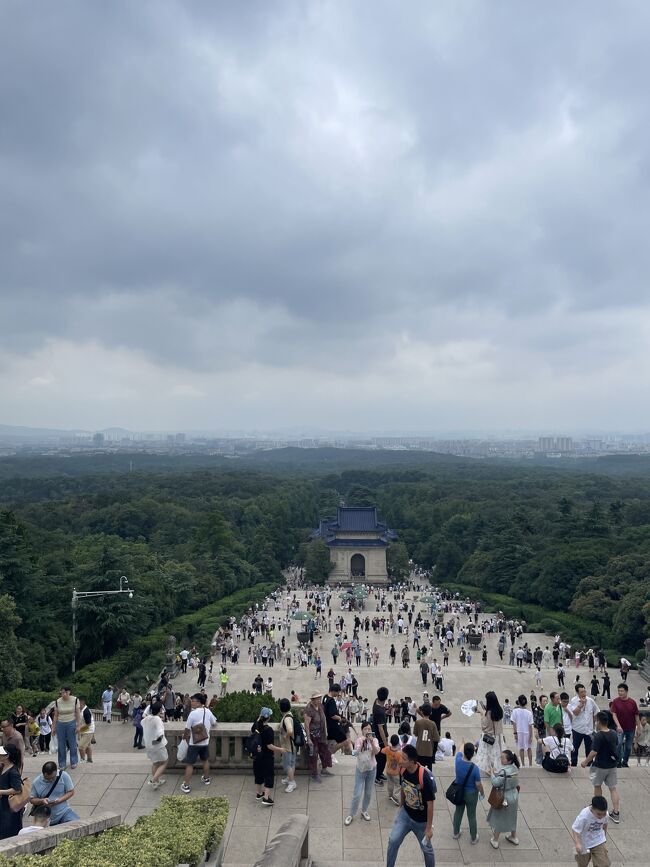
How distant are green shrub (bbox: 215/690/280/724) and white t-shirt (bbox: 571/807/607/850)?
6483 millimetres

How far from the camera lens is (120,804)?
8875mm

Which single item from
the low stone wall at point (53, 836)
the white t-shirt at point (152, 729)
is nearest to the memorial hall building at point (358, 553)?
the white t-shirt at point (152, 729)

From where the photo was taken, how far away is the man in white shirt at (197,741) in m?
9.12

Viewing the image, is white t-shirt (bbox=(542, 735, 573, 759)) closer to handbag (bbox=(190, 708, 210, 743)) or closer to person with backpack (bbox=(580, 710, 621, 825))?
person with backpack (bbox=(580, 710, 621, 825))

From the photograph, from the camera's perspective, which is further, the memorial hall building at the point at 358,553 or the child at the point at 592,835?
the memorial hall building at the point at 358,553

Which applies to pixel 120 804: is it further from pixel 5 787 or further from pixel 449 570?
pixel 449 570

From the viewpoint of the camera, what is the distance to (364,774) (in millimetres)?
8273

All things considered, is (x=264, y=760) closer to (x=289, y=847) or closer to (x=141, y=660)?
(x=289, y=847)

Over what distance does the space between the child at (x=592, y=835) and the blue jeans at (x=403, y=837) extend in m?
1.61

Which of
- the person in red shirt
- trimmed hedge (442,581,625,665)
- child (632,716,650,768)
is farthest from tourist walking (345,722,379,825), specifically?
trimmed hedge (442,581,625,665)

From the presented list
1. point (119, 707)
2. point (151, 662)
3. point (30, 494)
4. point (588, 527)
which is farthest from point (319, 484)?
point (119, 707)

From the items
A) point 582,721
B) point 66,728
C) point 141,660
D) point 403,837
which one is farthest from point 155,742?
point 141,660

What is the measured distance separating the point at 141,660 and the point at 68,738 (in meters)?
19.6

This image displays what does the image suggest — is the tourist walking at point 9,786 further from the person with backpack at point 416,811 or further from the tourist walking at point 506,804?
the tourist walking at point 506,804
